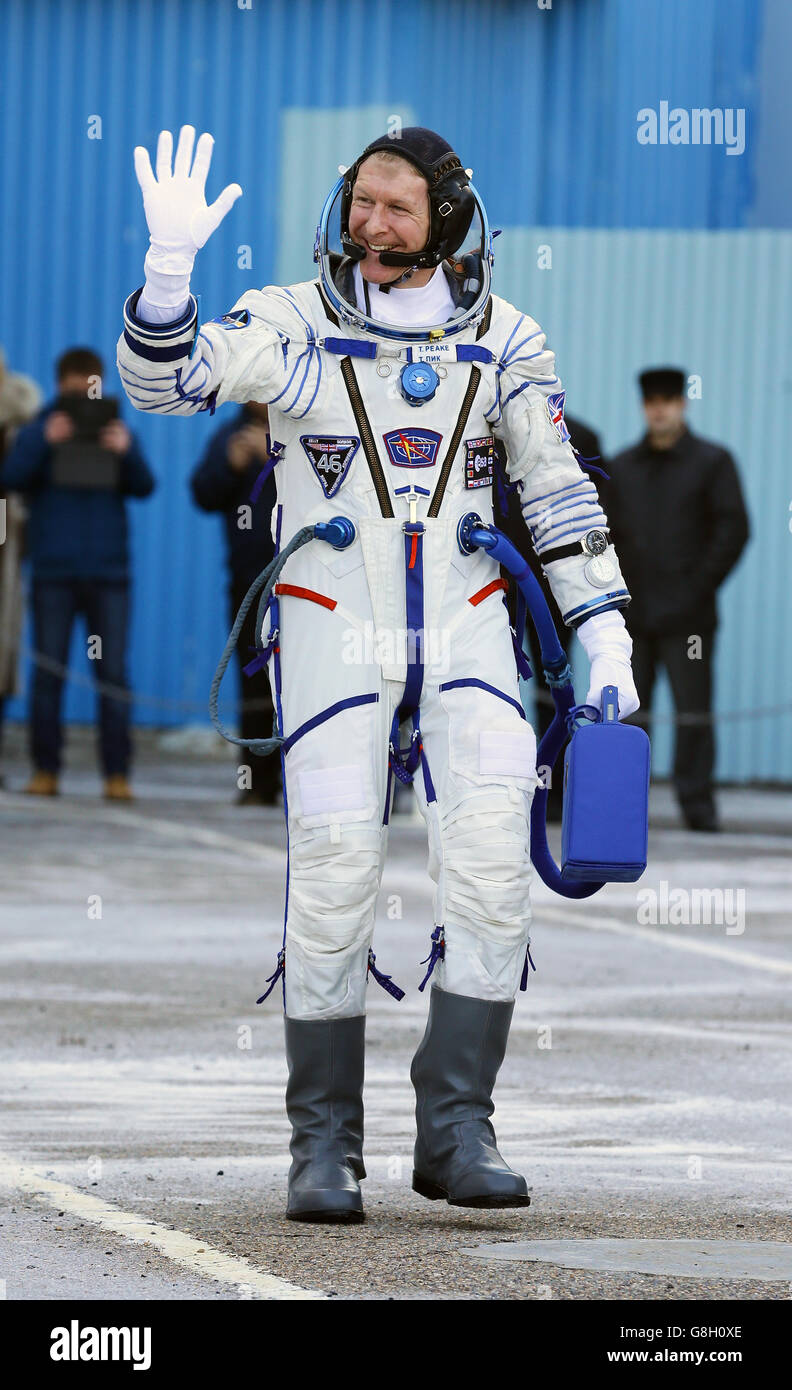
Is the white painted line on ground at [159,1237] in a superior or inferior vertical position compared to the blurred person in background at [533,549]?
inferior

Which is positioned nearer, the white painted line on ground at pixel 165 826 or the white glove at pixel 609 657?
the white glove at pixel 609 657

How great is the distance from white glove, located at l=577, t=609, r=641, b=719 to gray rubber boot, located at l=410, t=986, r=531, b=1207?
2.04 feet

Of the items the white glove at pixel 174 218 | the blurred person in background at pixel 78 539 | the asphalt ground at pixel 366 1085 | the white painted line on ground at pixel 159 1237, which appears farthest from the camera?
the blurred person in background at pixel 78 539

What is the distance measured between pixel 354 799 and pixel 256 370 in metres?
0.82

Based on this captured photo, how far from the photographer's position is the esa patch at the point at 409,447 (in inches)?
194

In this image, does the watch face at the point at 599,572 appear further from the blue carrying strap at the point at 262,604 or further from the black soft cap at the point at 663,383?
the black soft cap at the point at 663,383

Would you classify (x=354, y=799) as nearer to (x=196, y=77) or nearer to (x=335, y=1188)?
(x=335, y=1188)

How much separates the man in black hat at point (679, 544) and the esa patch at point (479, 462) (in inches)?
286

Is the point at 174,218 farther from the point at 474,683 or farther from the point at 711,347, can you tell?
the point at 711,347

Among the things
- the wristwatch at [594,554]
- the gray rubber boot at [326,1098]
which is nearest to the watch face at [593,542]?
the wristwatch at [594,554]

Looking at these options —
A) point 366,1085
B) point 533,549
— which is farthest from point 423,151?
point 366,1085

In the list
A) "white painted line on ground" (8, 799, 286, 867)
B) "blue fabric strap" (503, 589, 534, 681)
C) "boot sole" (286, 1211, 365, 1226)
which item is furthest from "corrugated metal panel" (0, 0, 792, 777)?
"boot sole" (286, 1211, 365, 1226)

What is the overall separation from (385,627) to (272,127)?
1240cm
